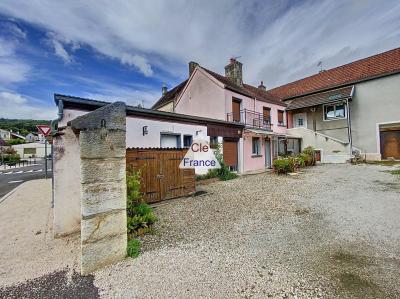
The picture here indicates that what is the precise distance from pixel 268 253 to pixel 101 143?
3761 millimetres

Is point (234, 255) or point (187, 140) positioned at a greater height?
point (187, 140)

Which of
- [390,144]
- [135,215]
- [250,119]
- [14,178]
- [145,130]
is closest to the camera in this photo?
[135,215]

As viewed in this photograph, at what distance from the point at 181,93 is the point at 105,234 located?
59.6 feet

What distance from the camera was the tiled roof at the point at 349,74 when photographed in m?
18.5

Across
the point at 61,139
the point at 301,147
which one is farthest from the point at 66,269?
the point at 301,147

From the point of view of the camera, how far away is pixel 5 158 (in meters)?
29.3

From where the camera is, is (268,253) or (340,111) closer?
(268,253)

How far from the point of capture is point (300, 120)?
77.2 ft

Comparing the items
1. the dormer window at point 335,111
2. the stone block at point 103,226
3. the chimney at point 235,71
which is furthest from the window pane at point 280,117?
the stone block at point 103,226

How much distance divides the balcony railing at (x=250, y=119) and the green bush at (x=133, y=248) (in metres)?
12.6

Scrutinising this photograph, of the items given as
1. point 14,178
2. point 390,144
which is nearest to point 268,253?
point 14,178

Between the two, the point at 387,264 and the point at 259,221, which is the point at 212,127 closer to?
the point at 259,221

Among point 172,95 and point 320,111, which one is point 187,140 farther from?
point 320,111

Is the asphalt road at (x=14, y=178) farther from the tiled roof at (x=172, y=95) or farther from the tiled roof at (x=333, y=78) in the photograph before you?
the tiled roof at (x=333, y=78)
